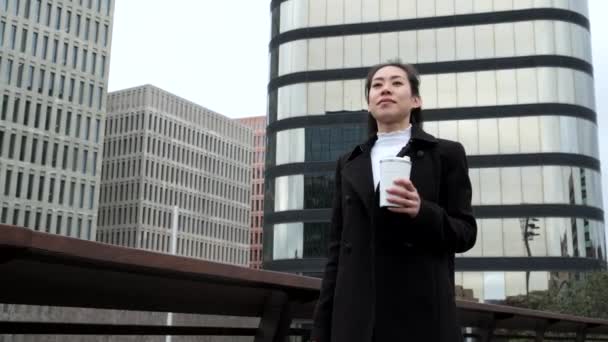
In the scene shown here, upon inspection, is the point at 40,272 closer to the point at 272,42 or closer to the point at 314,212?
the point at 314,212

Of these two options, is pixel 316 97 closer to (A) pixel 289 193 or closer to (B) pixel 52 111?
(A) pixel 289 193

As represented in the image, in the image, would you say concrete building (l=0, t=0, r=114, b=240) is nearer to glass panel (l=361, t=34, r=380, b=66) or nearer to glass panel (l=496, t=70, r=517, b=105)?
glass panel (l=361, t=34, r=380, b=66)

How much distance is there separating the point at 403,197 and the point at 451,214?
0.47 metres

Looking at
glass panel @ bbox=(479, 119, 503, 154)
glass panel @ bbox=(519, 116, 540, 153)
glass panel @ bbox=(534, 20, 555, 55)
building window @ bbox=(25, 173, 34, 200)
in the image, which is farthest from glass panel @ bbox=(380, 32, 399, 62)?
building window @ bbox=(25, 173, 34, 200)

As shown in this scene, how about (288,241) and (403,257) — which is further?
(288,241)

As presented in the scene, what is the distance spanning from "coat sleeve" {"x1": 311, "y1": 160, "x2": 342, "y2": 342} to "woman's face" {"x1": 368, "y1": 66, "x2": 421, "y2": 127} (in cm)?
29

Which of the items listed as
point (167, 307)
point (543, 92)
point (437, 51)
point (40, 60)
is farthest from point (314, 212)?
point (40, 60)

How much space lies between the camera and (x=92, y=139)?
76.2 metres

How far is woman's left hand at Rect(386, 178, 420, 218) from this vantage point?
2.15m

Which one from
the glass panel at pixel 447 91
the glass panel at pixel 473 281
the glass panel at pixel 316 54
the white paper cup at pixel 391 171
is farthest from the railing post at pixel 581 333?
the glass panel at pixel 316 54

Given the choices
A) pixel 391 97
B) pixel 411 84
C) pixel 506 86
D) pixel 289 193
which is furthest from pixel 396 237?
pixel 506 86

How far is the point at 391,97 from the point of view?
2709 millimetres

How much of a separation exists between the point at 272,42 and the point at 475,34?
43.5ft

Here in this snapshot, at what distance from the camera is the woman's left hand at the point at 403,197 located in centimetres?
215
